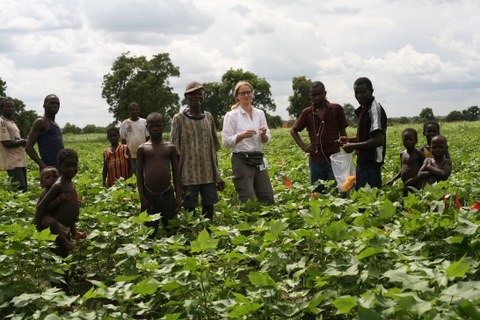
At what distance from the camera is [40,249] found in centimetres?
398

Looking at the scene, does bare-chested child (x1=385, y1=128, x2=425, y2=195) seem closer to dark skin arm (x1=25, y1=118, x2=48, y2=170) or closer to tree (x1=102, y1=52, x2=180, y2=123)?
dark skin arm (x1=25, y1=118, x2=48, y2=170)

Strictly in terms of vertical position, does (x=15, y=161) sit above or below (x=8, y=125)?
below

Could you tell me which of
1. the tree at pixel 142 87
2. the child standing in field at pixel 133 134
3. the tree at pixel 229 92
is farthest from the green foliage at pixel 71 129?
the child standing in field at pixel 133 134

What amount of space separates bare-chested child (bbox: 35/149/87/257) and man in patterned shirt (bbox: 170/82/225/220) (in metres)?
1.33

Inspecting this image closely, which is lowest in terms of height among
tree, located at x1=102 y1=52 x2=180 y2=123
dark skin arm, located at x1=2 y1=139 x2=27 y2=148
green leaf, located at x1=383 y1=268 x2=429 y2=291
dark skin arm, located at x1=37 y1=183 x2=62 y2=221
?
green leaf, located at x1=383 y1=268 x2=429 y2=291

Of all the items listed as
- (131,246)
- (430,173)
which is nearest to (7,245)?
(131,246)

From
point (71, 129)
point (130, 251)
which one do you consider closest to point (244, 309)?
point (130, 251)

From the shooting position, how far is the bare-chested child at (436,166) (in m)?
5.73

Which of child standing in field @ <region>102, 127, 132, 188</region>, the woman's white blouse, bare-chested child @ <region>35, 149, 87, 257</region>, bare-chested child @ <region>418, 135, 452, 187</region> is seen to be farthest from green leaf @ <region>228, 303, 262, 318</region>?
child standing in field @ <region>102, 127, 132, 188</region>

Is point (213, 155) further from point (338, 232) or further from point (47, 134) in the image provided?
point (338, 232)

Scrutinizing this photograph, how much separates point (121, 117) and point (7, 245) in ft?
163

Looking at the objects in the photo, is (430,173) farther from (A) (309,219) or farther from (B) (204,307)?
(B) (204,307)

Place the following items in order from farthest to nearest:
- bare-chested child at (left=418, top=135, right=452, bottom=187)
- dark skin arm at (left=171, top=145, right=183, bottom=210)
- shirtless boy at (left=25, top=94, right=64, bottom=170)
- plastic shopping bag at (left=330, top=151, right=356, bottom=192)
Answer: shirtless boy at (left=25, top=94, right=64, bottom=170)
plastic shopping bag at (left=330, top=151, right=356, bottom=192)
bare-chested child at (left=418, top=135, right=452, bottom=187)
dark skin arm at (left=171, top=145, right=183, bottom=210)

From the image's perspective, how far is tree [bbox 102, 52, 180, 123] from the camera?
170 ft
